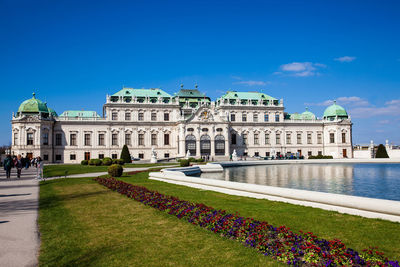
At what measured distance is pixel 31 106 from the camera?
212 feet

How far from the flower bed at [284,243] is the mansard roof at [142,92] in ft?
206

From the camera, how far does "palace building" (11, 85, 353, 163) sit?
65.1 meters

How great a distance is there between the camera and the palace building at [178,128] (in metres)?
65.1

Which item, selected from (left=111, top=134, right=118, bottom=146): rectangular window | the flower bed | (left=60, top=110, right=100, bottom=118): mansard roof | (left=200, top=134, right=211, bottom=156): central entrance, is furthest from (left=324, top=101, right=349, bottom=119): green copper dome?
the flower bed

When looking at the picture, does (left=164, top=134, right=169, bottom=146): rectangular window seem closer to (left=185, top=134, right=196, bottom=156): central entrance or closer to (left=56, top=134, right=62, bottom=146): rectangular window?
(left=185, top=134, right=196, bottom=156): central entrance

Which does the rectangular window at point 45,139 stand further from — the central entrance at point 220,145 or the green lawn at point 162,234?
the green lawn at point 162,234

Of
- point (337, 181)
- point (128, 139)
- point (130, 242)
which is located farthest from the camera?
point (128, 139)

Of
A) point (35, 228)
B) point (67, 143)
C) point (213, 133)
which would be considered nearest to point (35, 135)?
point (67, 143)

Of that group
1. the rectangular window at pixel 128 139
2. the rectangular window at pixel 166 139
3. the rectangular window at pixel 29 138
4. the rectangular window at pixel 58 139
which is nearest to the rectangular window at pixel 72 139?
the rectangular window at pixel 58 139

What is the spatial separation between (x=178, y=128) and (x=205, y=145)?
720 cm

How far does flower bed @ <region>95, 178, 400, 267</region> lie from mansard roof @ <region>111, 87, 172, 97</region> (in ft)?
206

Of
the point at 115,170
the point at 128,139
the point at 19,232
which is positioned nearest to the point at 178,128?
the point at 128,139

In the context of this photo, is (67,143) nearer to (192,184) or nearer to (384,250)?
(192,184)

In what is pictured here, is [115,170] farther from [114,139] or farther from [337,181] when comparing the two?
[114,139]
